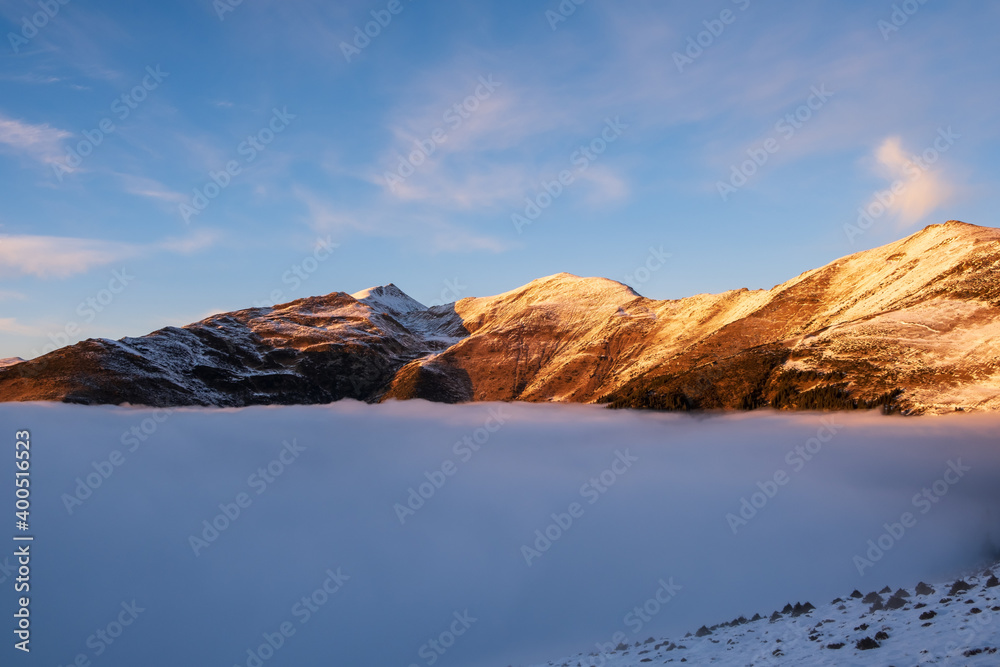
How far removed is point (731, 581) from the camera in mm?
83500

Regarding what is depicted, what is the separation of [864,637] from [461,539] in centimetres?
8634

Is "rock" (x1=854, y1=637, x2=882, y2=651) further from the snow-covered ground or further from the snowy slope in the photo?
the snow-covered ground

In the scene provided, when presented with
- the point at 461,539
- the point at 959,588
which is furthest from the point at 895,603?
the point at 461,539

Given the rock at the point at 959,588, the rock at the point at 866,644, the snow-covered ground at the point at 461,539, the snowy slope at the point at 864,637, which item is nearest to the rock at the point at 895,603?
the snowy slope at the point at 864,637

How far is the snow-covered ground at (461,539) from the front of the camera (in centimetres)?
6875

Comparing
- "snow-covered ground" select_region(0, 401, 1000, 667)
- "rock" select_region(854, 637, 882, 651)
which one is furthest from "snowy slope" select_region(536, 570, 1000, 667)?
"snow-covered ground" select_region(0, 401, 1000, 667)

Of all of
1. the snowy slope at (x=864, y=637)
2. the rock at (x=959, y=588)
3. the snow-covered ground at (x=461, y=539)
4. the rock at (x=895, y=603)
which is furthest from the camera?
the snow-covered ground at (x=461, y=539)

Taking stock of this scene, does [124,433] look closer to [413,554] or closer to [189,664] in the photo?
[189,664]

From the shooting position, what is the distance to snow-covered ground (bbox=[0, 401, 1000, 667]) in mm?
68750

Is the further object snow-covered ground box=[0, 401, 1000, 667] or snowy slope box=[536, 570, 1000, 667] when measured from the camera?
snow-covered ground box=[0, 401, 1000, 667]

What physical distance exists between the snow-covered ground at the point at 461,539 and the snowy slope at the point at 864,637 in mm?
350

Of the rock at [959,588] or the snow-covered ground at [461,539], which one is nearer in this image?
the rock at [959,588]

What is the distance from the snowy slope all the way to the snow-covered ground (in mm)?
350

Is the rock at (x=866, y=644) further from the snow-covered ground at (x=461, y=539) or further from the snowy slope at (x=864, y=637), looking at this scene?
the snow-covered ground at (x=461, y=539)
